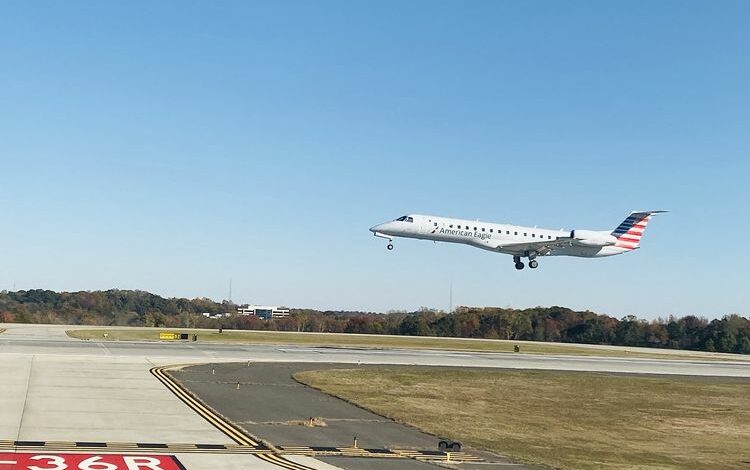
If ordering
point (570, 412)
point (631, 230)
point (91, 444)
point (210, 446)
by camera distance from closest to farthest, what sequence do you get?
1. point (91, 444)
2. point (210, 446)
3. point (570, 412)
4. point (631, 230)

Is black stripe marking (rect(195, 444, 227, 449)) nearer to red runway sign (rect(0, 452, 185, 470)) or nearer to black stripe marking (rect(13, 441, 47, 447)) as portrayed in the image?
red runway sign (rect(0, 452, 185, 470))

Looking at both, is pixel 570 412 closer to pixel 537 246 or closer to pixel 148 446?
pixel 148 446

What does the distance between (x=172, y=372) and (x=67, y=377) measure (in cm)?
744

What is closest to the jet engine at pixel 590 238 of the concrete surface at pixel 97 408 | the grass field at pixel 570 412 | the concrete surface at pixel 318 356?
the concrete surface at pixel 318 356

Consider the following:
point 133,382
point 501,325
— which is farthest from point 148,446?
point 501,325

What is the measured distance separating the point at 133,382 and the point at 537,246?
50.5 metres

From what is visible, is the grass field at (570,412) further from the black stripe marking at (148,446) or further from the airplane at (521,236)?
the airplane at (521,236)

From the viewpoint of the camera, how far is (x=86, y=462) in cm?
→ 2186

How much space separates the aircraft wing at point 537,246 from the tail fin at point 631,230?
10.3m

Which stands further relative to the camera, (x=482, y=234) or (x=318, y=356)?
(x=482, y=234)

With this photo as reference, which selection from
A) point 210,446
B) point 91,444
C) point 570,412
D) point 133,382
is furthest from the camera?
point 133,382

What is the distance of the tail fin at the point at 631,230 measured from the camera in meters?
92.2

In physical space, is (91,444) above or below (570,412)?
below

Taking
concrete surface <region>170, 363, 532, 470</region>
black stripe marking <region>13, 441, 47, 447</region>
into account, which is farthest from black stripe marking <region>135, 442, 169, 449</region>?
concrete surface <region>170, 363, 532, 470</region>
